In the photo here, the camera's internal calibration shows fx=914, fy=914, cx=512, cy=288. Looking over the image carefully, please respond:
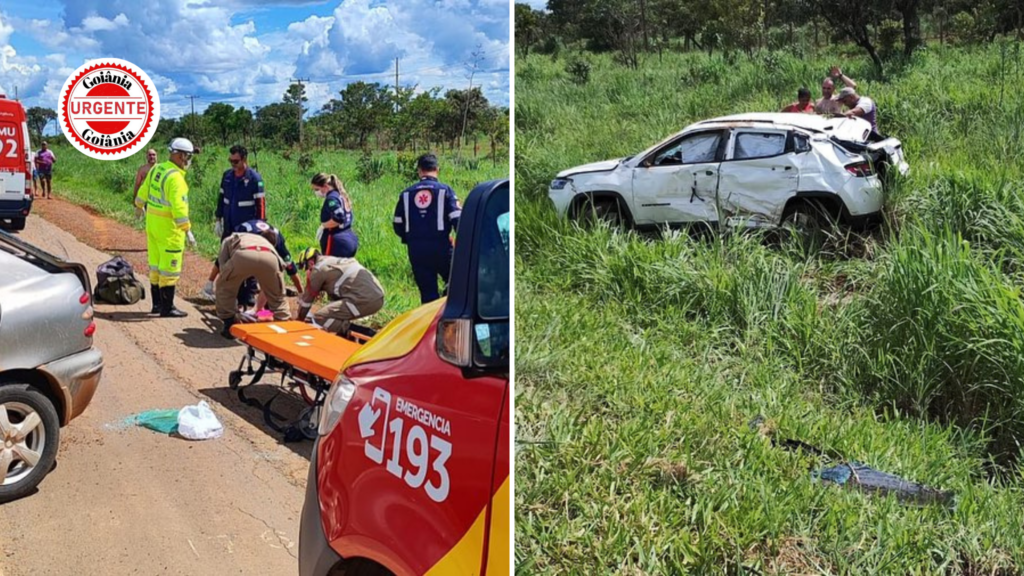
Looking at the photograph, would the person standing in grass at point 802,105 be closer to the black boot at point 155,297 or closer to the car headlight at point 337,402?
the car headlight at point 337,402

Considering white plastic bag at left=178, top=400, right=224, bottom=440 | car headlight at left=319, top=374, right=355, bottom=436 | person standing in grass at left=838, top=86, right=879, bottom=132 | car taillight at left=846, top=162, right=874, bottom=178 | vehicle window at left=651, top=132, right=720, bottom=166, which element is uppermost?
person standing in grass at left=838, top=86, right=879, bottom=132

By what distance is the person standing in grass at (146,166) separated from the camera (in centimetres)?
227

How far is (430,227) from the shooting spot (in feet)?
5.04

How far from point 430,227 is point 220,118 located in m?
0.80

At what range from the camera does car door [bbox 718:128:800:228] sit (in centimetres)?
206

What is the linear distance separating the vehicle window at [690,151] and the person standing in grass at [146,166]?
123cm

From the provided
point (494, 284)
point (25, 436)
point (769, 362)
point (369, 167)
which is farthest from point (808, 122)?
point (25, 436)

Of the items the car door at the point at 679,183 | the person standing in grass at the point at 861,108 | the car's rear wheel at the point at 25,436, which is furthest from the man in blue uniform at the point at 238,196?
the person standing in grass at the point at 861,108

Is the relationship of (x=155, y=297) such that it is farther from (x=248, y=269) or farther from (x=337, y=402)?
(x=337, y=402)

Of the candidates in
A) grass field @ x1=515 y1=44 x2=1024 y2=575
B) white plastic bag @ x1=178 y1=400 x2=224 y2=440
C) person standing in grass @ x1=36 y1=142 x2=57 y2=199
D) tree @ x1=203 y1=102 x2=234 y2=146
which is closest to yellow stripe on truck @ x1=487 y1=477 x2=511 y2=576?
grass field @ x1=515 y1=44 x2=1024 y2=575

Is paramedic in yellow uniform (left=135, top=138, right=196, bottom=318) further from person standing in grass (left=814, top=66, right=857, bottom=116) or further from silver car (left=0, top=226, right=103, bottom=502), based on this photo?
person standing in grass (left=814, top=66, right=857, bottom=116)

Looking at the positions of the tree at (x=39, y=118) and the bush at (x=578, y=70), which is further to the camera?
the tree at (x=39, y=118)

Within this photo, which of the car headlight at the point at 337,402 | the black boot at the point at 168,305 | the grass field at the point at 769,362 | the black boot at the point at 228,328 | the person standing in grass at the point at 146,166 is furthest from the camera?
the black boot at the point at 228,328

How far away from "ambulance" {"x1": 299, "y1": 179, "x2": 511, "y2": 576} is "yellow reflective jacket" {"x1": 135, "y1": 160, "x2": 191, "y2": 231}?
3.80 feet
